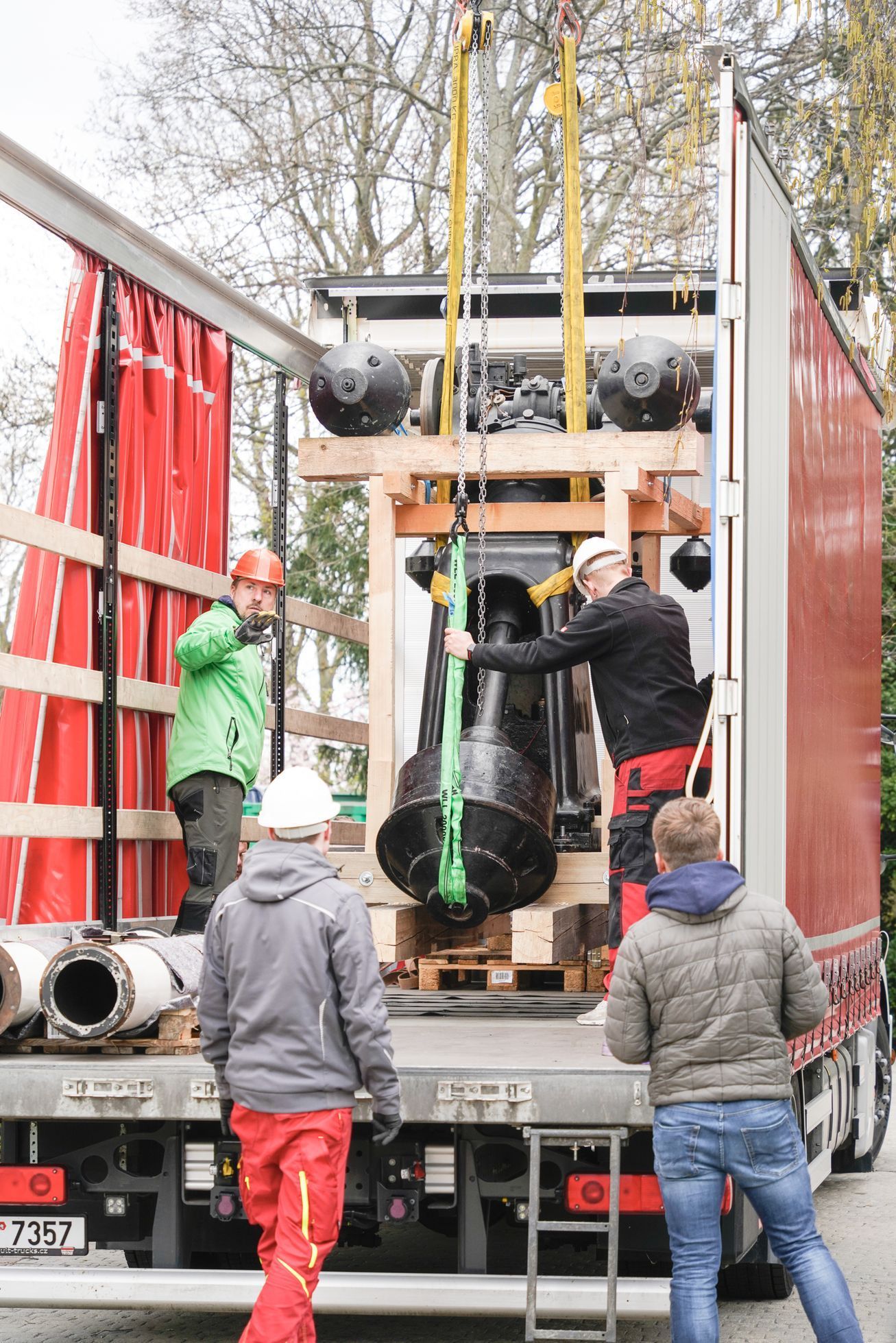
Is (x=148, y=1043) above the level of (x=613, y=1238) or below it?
above

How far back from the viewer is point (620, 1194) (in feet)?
17.0

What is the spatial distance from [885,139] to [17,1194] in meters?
6.00

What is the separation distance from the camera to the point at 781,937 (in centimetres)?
478

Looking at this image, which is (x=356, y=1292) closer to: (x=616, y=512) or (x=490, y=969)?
(x=490, y=969)

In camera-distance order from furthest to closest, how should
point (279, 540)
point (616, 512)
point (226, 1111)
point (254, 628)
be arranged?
1. point (279, 540)
2. point (616, 512)
3. point (254, 628)
4. point (226, 1111)

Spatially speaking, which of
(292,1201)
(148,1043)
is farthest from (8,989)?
(292,1201)

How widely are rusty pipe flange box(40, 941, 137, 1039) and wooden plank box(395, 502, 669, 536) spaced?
3.04 metres

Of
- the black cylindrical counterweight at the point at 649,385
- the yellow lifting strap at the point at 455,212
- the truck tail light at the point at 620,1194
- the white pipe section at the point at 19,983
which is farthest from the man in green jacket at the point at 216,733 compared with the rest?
the truck tail light at the point at 620,1194

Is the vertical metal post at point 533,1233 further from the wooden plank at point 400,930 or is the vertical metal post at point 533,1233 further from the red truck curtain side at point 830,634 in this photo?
the wooden plank at point 400,930

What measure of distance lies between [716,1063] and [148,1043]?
183 centimetres

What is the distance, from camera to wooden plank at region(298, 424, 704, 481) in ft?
24.5

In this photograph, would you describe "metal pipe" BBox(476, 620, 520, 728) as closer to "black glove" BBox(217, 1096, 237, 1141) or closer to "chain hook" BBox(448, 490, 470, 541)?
"chain hook" BBox(448, 490, 470, 541)

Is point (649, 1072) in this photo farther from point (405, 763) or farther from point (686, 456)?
point (686, 456)

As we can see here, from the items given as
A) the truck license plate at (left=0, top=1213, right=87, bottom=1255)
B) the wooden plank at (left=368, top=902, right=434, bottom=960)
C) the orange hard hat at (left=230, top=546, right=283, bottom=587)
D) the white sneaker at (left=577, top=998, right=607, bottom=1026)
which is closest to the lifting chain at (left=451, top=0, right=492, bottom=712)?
the orange hard hat at (left=230, top=546, right=283, bottom=587)
